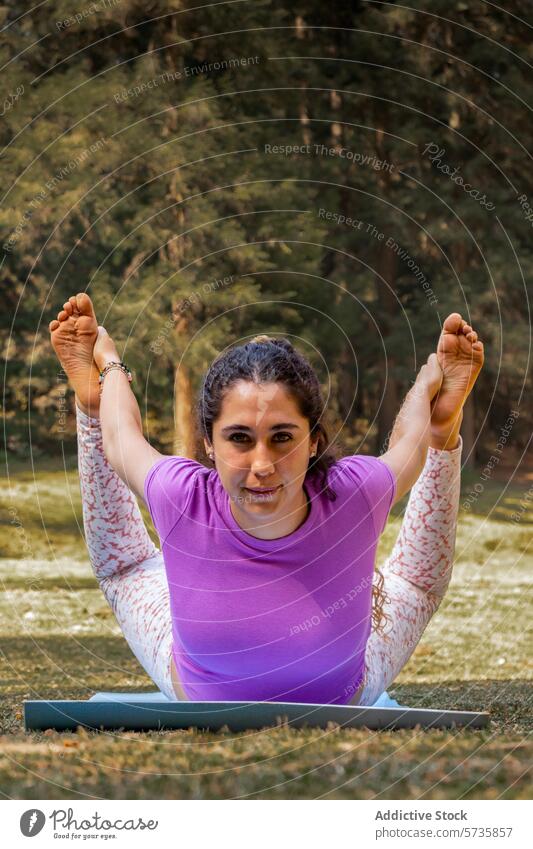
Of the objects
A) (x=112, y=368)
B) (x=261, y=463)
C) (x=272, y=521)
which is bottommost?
(x=272, y=521)

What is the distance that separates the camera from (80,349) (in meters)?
5.88

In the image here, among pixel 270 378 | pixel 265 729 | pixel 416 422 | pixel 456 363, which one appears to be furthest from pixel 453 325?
pixel 265 729

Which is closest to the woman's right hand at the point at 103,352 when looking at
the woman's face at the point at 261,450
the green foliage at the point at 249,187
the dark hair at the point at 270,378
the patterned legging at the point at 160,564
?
the patterned legging at the point at 160,564

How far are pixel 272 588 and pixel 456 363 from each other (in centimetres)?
138

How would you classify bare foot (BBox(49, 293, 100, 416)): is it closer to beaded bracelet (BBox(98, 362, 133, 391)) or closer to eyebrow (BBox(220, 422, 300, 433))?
beaded bracelet (BBox(98, 362, 133, 391))

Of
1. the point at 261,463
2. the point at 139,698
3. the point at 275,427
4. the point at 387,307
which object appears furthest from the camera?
the point at 387,307

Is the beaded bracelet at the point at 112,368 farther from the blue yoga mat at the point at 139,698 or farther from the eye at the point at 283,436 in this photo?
the blue yoga mat at the point at 139,698

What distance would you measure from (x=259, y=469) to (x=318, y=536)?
0.46 meters

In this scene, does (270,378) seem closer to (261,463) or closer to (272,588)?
(261,463)

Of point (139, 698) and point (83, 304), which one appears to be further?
point (83, 304)

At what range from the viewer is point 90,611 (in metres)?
13.7

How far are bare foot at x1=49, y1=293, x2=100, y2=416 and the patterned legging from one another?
0.40ft

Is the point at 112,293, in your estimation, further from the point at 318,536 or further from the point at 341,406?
the point at 318,536
